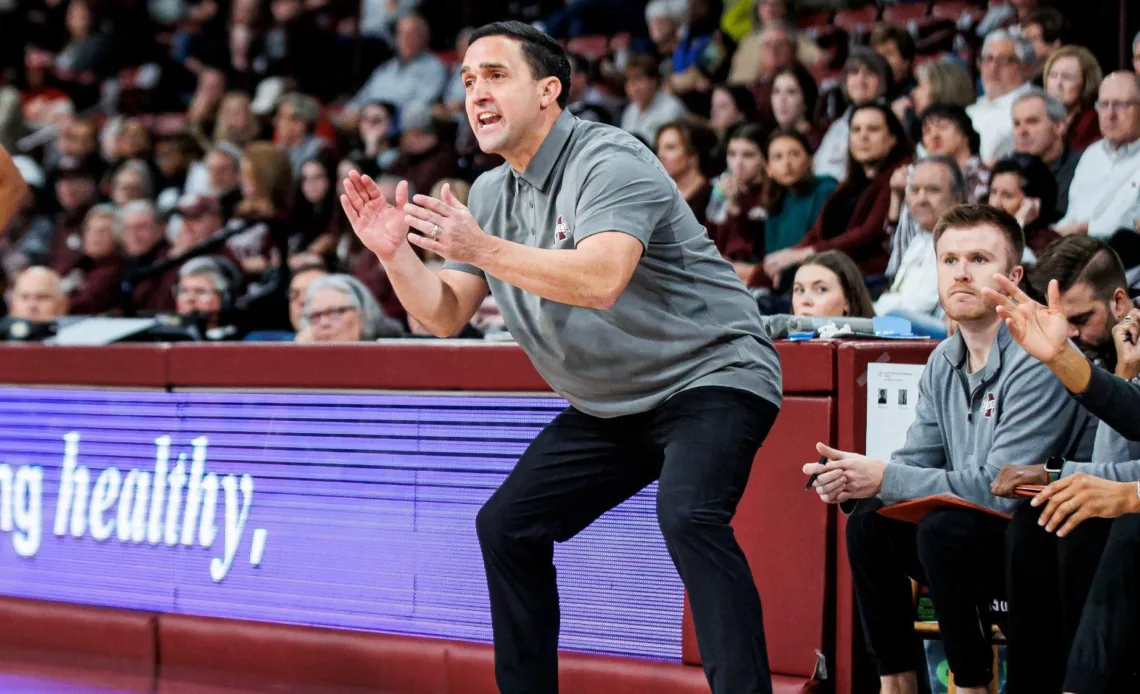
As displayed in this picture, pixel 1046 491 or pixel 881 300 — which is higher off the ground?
pixel 881 300

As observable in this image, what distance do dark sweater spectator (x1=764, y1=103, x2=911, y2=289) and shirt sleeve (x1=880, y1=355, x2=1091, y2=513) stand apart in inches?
127

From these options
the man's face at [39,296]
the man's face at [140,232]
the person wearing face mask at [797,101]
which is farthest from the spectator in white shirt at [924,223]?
the man's face at [140,232]

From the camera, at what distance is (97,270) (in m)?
Result: 9.75

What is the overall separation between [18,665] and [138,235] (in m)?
5.47

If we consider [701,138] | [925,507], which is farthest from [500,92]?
[701,138]

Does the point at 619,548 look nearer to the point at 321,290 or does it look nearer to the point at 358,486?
the point at 358,486

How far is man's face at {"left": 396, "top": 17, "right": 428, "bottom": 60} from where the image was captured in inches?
428

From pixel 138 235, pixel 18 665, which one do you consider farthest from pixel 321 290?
pixel 138 235

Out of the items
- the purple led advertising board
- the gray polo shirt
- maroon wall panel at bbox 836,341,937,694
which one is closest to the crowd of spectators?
the purple led advertising board

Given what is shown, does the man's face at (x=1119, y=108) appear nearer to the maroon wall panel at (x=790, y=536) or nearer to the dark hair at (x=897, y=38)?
the dark hair at (x=897, y=38)

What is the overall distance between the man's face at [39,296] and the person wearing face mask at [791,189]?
3.87 m

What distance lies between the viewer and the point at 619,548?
155 inches

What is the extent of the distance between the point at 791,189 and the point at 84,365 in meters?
3.85

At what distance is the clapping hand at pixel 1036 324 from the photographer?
3074mm
